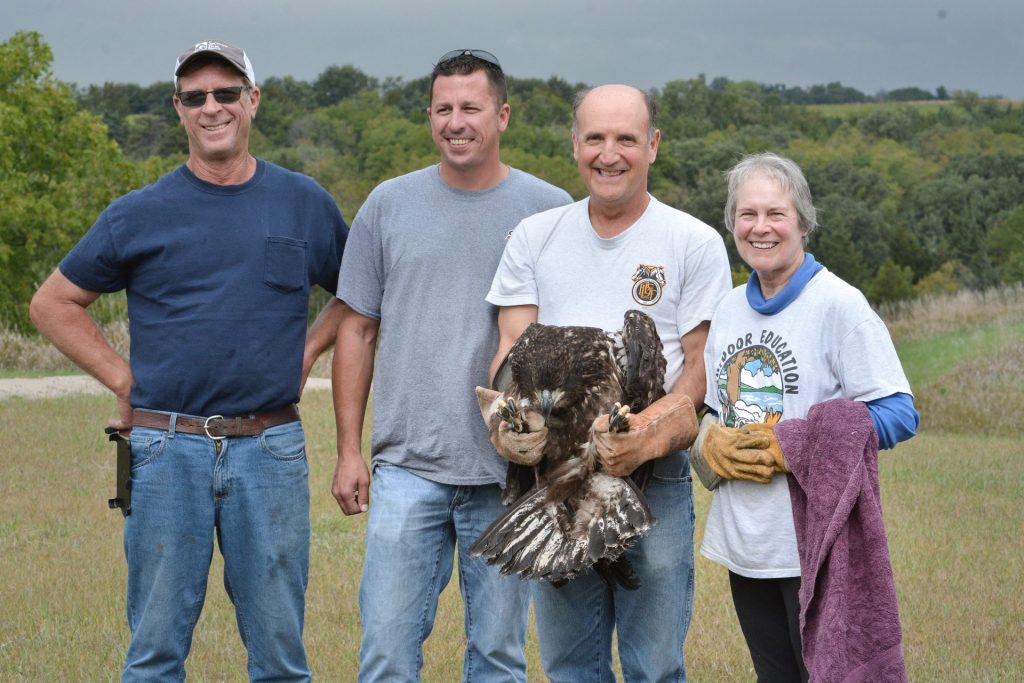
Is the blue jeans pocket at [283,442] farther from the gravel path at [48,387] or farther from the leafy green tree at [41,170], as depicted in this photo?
the leafy green tree at [41,170]

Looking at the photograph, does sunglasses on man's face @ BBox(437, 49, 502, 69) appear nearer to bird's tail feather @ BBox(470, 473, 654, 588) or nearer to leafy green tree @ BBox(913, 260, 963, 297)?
bird's tail feather @ BBox(470, 473, 654, 588)

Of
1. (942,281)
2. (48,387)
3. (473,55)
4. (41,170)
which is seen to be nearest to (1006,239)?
(942,281)

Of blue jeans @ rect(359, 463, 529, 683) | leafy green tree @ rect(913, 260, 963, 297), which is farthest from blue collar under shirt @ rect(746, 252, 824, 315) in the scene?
leafy green tree @ rect(913, 260, 963, 297)

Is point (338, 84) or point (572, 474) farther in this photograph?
point (338, 84)

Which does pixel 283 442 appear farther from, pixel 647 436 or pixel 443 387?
pixel 647 436

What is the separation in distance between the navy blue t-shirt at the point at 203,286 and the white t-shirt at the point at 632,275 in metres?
1.10

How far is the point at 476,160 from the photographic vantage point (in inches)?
182

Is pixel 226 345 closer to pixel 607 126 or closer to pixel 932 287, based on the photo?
pixel 607 126

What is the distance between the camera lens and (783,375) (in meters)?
3.87

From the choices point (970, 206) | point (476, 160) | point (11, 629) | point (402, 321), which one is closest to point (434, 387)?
point (402, 321)

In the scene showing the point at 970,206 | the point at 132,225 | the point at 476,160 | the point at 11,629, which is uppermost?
the point at 970,206

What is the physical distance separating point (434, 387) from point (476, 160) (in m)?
0.98

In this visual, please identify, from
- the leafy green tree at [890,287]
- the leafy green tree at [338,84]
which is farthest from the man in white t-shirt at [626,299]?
the leafy green tree at [338,84]

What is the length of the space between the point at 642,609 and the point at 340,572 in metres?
5.38
